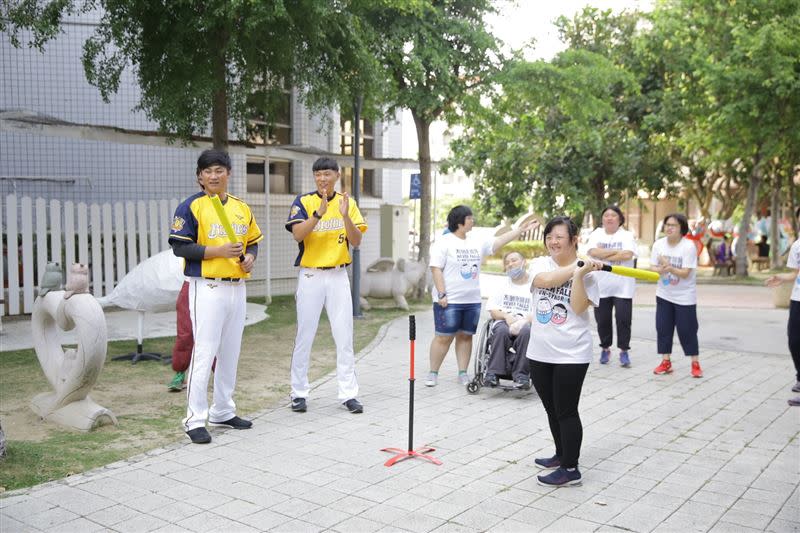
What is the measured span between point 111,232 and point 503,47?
7.60 meters

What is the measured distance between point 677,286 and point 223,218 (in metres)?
5.07

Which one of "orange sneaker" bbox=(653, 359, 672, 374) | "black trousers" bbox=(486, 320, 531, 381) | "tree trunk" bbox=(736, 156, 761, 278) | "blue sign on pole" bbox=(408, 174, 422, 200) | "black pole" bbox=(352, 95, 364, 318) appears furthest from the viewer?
"tree trunk" bbox=(736, 156, 761, 278)

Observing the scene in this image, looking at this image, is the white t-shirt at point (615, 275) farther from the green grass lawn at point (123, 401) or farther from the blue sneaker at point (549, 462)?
the blue sneaker at point (549, 462)

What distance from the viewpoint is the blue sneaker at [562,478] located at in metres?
5.08

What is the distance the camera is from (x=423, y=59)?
1368cm

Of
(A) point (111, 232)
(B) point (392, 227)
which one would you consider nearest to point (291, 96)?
(B) point (392, 227)

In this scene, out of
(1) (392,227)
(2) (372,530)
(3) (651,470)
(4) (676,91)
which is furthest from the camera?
(4) (676,91)

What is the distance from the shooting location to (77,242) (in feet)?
42.6

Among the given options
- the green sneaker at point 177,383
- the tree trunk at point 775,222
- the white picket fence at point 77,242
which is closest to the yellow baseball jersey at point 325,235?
the green sneaker at point 177,383

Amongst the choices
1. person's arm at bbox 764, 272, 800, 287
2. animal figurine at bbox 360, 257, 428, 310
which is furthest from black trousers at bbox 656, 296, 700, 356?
animal figurine at bbox 360, 257, 428, 310

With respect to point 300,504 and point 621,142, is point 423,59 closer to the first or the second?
point 300,504

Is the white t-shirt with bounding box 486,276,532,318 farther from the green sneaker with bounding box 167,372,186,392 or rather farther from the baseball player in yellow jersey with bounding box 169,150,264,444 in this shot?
the green sneaker with bounding box 167,372,186,392

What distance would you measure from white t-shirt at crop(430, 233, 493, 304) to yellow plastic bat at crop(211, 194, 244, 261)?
242 cm

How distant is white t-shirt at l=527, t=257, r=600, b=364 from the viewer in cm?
504
